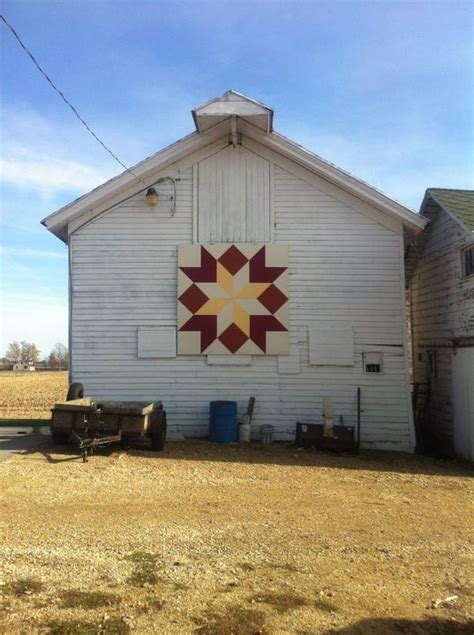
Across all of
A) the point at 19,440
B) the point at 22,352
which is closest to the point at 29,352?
the point at 22,352

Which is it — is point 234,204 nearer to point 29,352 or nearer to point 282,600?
point 282,600

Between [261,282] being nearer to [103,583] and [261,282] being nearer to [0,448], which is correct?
[0,448]

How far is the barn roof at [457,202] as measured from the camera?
13.2 m

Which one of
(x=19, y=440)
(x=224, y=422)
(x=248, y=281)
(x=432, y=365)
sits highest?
(x=248, y=281)

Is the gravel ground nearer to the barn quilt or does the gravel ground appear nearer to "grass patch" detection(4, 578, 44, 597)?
"grass patch" detection(4, 578, 44, 597)

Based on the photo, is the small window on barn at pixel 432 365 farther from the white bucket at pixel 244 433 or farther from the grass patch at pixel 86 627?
the grass patch at pixel 86 627

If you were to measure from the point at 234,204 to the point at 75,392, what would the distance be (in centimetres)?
576

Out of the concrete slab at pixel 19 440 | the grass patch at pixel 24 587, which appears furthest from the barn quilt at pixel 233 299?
the grass patch at pixel 24 587

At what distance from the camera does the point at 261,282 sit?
45.2ft

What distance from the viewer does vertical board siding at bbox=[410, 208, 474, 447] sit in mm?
13242

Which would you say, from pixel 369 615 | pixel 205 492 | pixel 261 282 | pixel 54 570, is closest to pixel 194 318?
pixel 261 282

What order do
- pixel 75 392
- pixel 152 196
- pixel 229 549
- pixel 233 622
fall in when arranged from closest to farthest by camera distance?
pixel 233 622
pixel 229 549
pixel 75 392
pixel 152 196

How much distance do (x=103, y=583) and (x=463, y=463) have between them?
937 centimetres

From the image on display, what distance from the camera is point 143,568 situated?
5.25 meters
